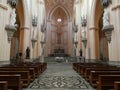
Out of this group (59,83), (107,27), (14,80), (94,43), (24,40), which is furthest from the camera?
(24,40)

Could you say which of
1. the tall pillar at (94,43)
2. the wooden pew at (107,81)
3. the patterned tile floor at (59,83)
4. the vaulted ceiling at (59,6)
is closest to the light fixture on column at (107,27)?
the patterned tile floor at (59,83)

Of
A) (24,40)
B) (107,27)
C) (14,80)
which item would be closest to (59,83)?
(14,80)

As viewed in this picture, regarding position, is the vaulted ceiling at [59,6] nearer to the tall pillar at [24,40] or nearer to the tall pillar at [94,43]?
the tall pillar at [24,40]

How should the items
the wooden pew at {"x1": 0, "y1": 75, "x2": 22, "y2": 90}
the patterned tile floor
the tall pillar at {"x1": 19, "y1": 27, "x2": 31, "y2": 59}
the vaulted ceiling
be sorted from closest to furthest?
the wooden pew at {"x1": 0, "y1": 75, "x2": 22, "y2": 90}, the patterned tile floor, the tall pillar at {"x1": 19, "y1": 27, "x2": 31, "y2": 59}, the vaulted ceiling

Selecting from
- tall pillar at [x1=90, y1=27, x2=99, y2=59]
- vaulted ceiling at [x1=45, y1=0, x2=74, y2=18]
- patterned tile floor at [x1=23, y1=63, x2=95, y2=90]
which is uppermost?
vaulted ceiling at [x1=45, y1=0, x2=74, y2=18]

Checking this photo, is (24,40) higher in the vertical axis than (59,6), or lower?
lower

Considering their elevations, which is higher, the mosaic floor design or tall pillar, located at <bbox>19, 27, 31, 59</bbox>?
tall pillar, located at <bbox>19, 27, 31, 59</bbox>

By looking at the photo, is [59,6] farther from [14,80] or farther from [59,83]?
[14,80]

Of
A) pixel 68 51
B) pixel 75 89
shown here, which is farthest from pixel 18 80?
pixel 68 51

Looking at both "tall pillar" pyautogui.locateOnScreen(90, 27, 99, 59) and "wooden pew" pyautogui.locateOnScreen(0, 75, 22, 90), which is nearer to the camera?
"wooden pew" pyautogui.locateOnScreen(0, 75, 22, 90)

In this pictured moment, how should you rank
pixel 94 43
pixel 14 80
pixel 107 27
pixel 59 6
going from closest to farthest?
1. pixel 14 80
2. pixel 107 27
3. pixel 94 43
4. pixel 59 6

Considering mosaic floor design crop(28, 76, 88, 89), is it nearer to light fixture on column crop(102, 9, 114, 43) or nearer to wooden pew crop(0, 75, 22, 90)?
wooden pew crop(0, 75, 22, 90)

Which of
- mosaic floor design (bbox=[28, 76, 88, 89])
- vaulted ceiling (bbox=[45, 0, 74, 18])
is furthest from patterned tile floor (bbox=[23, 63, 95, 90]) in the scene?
vaulted ceiling (bbox=[45, 0, 74, 18])

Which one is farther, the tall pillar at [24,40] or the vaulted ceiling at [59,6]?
the vaulted ceiling at [59,6]
